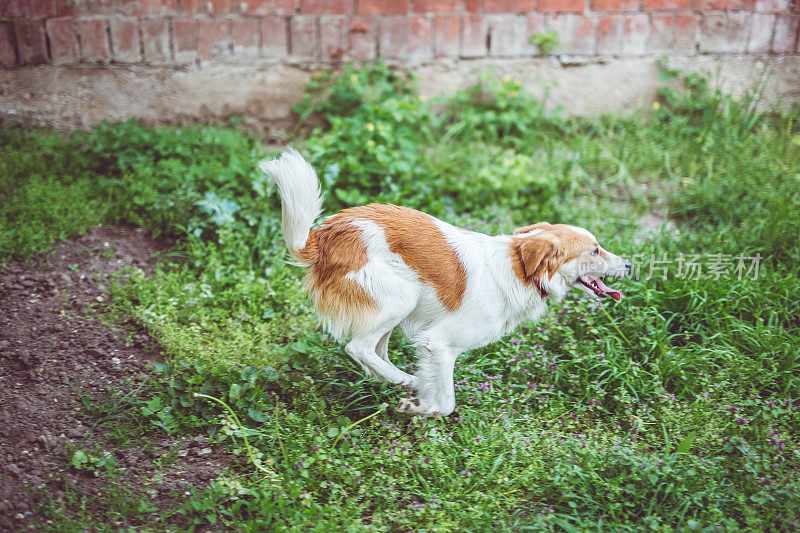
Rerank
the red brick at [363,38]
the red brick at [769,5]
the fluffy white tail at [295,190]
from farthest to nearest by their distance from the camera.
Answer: the red brick at [769,5], the red brick at [363,38], the fluffy white tail at [295,190]

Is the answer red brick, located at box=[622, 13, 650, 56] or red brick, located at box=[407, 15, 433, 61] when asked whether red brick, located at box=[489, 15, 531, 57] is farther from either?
red brick, located at box=[622, 13, 650, 56]

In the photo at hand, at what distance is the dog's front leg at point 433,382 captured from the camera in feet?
9.89

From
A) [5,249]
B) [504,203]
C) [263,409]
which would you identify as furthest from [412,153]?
[5,249]

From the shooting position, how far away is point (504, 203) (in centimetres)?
492

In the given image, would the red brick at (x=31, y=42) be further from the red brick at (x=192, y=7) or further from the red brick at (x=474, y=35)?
the red brick at (x=474, y=35)

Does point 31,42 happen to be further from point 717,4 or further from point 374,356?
point 717,4

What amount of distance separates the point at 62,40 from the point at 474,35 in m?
3.54

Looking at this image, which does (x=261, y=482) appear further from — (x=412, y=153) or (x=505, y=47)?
(x=505, y=47)

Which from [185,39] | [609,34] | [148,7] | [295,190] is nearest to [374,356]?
[295,190]

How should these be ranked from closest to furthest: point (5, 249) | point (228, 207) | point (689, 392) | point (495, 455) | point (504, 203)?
point (495, 455), point (689, 392), point (5, 249), point (228, 207), point (504, 203)

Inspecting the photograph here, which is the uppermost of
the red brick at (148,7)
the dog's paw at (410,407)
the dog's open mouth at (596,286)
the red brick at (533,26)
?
the red brick at (148,7)

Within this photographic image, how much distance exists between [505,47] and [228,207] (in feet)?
9.86

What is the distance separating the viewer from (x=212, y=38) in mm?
5395

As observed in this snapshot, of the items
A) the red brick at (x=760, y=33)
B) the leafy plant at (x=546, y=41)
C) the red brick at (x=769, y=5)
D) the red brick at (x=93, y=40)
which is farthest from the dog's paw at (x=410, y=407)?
the red brick at (x=769, y=5)
